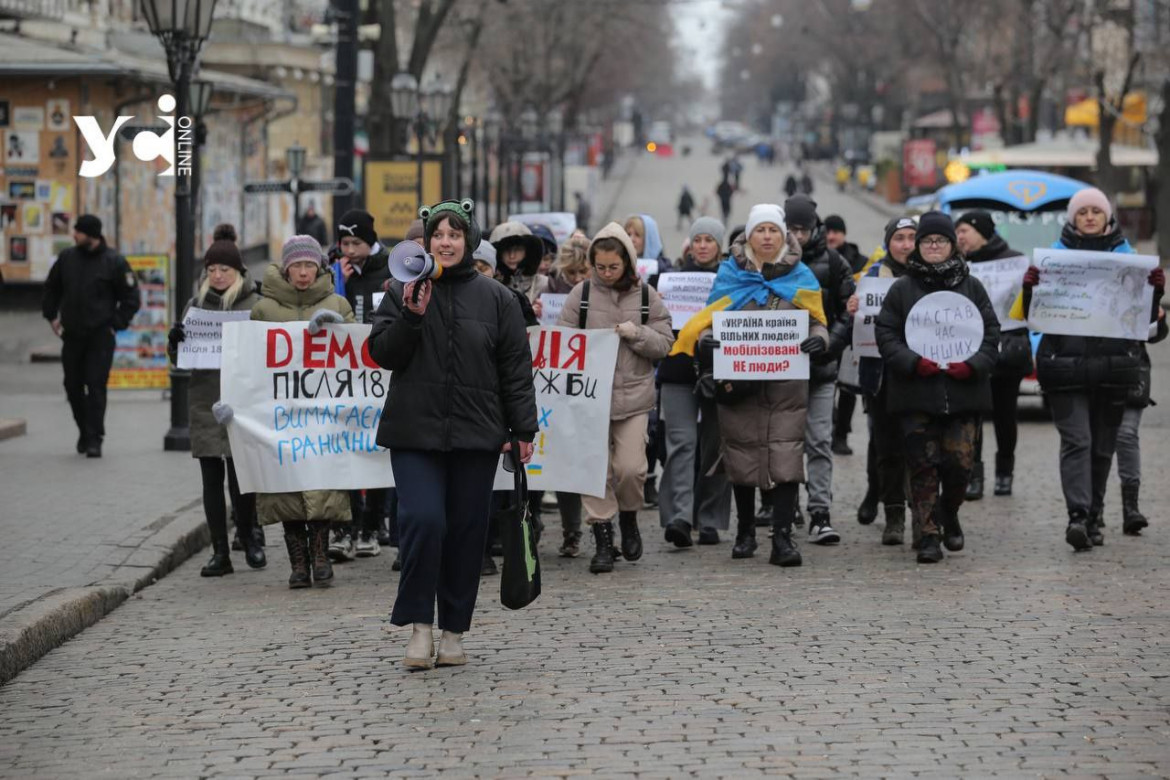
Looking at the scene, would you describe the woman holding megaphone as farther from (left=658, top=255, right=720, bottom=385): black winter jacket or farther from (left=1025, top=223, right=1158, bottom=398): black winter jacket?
(left=1025, top=223, right=1158, bottom=398): black winter jacket

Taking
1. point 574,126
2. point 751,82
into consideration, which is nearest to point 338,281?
point 574,126

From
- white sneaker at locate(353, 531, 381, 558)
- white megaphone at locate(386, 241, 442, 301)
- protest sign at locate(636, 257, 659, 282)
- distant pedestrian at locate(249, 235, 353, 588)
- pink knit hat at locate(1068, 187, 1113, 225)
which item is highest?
pink knit hat at locate(1068, 187, 1113, 225)

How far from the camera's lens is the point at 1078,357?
35.7ft

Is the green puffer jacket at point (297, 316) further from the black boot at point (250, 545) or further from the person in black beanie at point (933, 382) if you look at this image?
the person in black beanie at point (933, 382)

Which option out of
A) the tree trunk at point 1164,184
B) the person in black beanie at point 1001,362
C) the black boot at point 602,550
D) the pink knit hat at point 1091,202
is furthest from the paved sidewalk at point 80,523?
the tree trunk at point 1164,184

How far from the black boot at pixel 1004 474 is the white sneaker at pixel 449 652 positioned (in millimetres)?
6532

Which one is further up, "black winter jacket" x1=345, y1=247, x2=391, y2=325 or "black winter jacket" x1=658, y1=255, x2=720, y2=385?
"black winter jacket" x1=345, y1=247, x2=391, y2=325

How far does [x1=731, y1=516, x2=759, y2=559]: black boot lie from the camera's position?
10578 mm

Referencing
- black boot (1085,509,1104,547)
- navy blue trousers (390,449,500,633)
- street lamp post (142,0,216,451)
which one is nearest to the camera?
navy blue trousers (390,449,500,633)

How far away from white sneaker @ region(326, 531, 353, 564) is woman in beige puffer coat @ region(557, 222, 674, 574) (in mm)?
1437

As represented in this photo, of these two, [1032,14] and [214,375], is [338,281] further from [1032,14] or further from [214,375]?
[1032,14]

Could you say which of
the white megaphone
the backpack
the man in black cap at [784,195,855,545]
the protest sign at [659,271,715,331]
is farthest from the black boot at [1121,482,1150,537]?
the white megaphone

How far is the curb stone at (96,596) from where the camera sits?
8.00 m

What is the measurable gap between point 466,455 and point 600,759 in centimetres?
171
